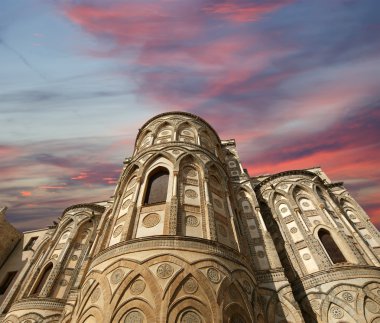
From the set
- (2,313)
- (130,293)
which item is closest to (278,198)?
(130,293)

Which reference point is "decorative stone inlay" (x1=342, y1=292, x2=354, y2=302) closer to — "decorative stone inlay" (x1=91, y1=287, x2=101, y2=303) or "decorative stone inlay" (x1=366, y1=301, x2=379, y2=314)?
"decorative stone inlay" (x1=366, y1=301, x2=379, y2=314)

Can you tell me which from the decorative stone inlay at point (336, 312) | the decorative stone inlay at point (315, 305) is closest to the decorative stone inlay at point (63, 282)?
the decorative stone inlay at point (315, 305)

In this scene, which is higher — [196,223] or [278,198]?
[278,198]

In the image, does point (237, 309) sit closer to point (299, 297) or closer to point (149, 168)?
point (299, 297)

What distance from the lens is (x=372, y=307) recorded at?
37.9ft

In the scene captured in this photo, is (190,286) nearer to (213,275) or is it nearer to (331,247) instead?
(213,275)

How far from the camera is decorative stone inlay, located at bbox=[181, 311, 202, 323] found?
7501 millimetres

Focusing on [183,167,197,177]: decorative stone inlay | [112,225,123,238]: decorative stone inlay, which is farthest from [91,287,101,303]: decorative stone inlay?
[183,167,197,177]: decorative stone inlay

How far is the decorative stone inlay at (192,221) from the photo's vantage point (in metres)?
10.6

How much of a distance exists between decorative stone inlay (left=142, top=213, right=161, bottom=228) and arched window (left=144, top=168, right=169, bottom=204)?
1.00 m

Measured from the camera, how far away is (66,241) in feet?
60.2

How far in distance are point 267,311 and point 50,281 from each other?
13.0 meters

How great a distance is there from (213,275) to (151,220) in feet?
11.3

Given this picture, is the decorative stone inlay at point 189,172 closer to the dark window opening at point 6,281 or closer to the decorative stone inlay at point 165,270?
the decorative stone inlay at point 165,270
